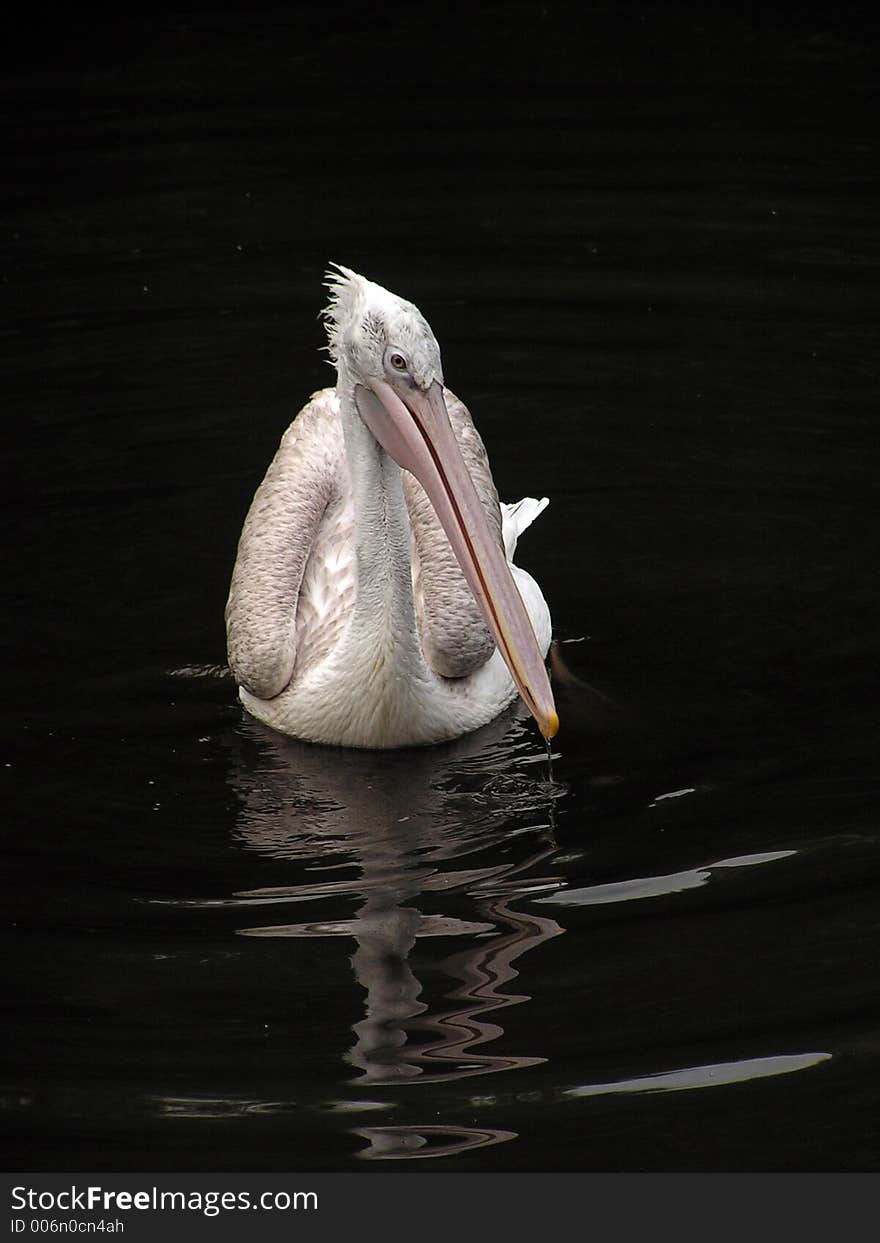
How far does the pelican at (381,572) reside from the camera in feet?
17.7

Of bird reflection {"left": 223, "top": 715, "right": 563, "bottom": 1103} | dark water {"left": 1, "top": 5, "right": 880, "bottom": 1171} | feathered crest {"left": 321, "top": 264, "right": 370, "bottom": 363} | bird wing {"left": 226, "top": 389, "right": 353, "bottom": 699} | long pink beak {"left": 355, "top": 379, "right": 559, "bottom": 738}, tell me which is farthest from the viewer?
bird wing {"left": 226, "top": 389, "right": 353, "bottom": 699}

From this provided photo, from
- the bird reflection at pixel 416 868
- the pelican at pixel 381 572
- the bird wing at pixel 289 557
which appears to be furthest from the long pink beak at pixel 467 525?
the bird wing at pixel 289 557

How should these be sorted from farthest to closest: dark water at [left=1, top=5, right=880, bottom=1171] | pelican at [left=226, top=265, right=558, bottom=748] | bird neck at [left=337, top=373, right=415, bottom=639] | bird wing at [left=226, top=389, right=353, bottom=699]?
bird wing at [left=226, top=389, right=353, bottom=699]
bird neck at [left=337, top=373, right=415, bottom=639]
pelican at [left=226, top=265, right=558, bottom=748]
dark water at [left=1, top=5, right=880, bottom=1171]

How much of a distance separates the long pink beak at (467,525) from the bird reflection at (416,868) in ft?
1.30

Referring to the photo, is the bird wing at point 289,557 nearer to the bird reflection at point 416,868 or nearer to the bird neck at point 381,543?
the bird reflection at point 416,868

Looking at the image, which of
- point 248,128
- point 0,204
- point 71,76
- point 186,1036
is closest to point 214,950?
point 186,1036

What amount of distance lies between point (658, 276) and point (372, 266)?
138 cm

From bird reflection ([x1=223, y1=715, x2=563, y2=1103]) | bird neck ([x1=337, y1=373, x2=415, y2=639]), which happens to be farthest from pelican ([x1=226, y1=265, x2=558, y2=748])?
bird reflection ([x1=223, y1=715, x2=563, y2=1103])

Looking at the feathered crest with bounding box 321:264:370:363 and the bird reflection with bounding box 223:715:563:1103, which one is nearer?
the bird reflection with bounding box 223:715:563:1103

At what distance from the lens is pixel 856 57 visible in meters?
12.4

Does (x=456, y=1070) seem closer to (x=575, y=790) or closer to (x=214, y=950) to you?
(x=214, y=950)

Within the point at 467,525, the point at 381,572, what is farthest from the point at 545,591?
the point at 467,525

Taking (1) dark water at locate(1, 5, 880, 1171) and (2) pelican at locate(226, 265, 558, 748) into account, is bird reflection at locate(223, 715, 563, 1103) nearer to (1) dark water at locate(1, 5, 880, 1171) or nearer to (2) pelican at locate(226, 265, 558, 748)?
(1) dark water at locate(1, 5, 880, 1171)

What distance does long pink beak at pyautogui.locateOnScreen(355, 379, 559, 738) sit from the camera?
5.29 metres
